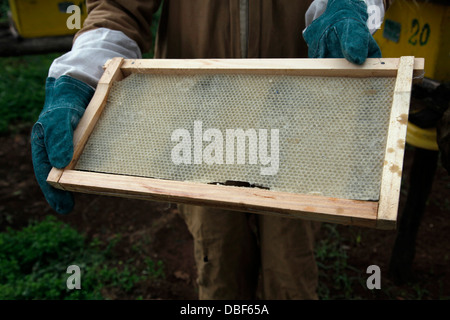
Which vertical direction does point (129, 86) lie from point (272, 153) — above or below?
above

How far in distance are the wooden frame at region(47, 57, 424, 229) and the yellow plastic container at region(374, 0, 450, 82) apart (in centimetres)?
64

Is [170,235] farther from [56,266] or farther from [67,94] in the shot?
[67,94]

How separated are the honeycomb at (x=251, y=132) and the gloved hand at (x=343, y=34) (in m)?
0.10

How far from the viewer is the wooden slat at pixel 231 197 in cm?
105

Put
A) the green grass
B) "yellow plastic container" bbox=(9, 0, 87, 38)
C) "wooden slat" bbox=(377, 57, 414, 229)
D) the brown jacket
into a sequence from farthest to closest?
1. "yellow plastic container" bbox=(9, 0, 87, 38)
2. the green grass
3. the brown jacket
4. "wooden slat" bbox=(377, 57, 414, 229)

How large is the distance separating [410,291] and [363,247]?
0.43m

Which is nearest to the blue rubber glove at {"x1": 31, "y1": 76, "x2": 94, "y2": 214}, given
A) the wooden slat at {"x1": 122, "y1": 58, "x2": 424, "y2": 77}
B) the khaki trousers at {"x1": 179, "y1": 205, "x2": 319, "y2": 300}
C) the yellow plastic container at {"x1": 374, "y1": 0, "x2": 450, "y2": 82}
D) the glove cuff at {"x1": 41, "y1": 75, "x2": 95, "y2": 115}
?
the glove cuff at {"x1": 41, "y1": 75, "x2": 95, "y2": 115}

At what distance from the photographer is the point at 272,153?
4.00ft

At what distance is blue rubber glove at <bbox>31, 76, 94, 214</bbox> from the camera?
131 cm

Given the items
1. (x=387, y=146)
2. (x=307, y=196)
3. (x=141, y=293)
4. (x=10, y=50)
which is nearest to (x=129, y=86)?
(x=307, y=196)

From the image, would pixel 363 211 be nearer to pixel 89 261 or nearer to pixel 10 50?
pixel 89 261

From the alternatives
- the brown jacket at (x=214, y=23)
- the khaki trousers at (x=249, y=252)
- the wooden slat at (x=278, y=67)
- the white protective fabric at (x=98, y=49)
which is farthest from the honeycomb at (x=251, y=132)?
the khaki trousers at (x=249, y=252)

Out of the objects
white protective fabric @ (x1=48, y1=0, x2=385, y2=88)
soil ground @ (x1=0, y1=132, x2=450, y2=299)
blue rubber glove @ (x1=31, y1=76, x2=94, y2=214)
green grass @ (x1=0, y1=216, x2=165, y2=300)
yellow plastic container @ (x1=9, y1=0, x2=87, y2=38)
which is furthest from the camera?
yellow plastic container @ (x1=9, y1=0, x2=87, y2=38)

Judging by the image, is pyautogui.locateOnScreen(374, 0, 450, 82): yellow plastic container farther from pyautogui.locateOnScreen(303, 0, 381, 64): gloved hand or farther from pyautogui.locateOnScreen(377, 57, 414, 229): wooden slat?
pyautogui.locateOnScreen(377, 57, 414, 229): wooden slat
